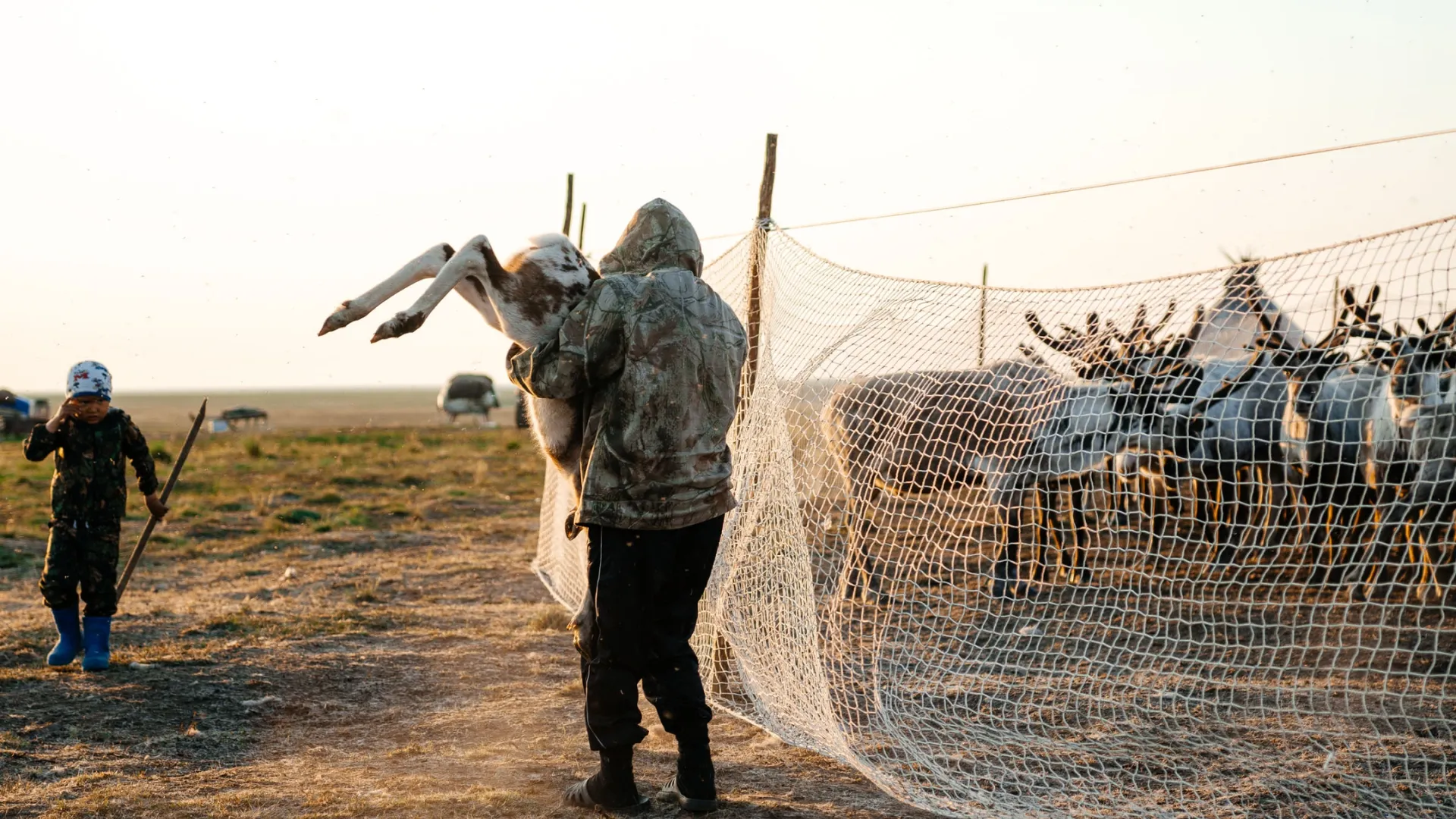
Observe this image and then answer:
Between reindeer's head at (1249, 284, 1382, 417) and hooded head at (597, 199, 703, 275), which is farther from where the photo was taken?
reindeer's head at (1249, 284, 1382, 417)

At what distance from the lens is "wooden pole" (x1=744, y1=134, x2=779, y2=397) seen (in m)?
5.69

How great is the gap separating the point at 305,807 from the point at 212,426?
5255 cm

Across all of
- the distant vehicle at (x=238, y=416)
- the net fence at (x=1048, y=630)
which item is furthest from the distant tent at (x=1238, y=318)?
the distant vehicle at (x=238, y=416)

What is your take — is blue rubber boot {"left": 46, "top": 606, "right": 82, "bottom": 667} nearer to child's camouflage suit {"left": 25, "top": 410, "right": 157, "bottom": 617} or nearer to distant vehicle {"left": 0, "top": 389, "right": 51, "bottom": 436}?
child's camouflage suit {"left": 25, "top": 410, "right": 157, "bottom": 617}

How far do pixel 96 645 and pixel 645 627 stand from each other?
3990 millimetres

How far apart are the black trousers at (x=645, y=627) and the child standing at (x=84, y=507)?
12.3 feet

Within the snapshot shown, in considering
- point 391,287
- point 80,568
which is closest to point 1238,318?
point 391,287

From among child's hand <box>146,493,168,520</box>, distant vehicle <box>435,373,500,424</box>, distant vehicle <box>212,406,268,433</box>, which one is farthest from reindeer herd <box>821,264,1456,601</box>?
distant vehicle <box>435,373,500,424</box>

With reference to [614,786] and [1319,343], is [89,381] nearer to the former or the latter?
[614,786]

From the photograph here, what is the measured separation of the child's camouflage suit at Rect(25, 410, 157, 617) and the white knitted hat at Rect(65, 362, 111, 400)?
0.15m

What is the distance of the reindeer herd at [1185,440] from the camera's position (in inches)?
231

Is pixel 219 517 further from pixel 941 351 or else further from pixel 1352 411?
pixel 1352 411

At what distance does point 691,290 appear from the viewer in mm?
3953

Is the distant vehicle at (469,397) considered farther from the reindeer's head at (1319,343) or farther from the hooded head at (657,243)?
the hooded head at (657,243)
